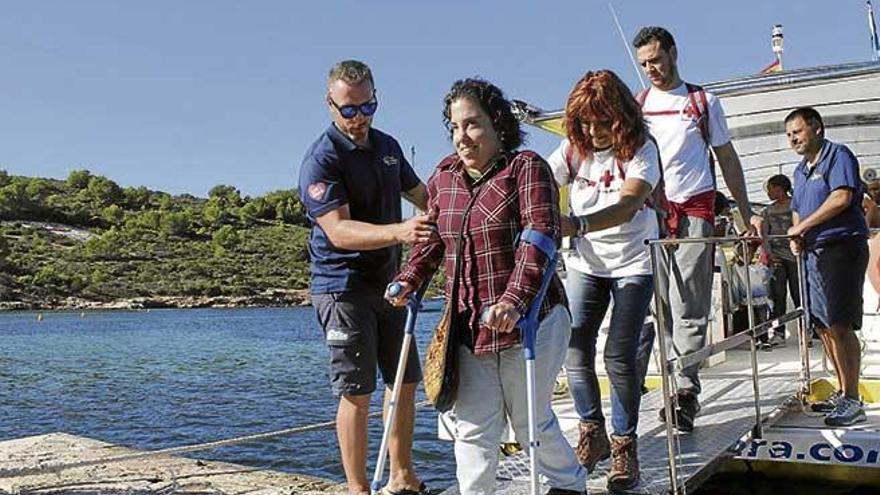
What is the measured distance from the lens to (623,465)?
3.78m

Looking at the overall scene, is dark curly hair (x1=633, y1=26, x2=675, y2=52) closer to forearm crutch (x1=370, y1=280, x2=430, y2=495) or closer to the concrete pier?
forearm crutch (x1=370, y1=280, x2=430, y2=495)

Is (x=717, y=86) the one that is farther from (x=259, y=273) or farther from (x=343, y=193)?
(x=259, y=273)

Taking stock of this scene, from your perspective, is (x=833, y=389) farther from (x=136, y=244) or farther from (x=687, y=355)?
(x=136, y=244)

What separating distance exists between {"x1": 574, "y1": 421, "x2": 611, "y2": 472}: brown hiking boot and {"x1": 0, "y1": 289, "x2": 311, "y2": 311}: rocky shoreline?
304 feet

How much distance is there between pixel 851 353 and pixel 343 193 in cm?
304

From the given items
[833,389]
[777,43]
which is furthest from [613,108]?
[777,43]

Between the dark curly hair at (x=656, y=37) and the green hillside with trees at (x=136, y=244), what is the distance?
81070mm

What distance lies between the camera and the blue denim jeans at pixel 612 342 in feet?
12.6

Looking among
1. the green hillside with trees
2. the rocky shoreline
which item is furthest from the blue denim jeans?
the rocky shoreline

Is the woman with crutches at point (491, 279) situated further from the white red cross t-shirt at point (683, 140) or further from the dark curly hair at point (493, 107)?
the white red cross t-shirt at point (683, 140)

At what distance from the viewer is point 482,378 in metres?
3.21

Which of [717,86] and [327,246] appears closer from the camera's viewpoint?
[327,246]

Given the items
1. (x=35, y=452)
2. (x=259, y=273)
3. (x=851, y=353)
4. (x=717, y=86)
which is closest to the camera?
(x=851, y=353)

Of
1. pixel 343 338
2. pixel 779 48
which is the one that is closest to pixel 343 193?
pixel 343 338
